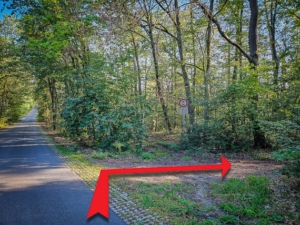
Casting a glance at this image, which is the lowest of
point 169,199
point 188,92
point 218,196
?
point 218,196

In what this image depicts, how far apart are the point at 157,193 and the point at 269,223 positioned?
7.10 ft

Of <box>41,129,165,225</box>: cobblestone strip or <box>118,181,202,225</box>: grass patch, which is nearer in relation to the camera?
<box>41,129,165,225</box>: cobblestone strip

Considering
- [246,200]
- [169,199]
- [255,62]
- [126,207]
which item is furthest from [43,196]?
[255,62]

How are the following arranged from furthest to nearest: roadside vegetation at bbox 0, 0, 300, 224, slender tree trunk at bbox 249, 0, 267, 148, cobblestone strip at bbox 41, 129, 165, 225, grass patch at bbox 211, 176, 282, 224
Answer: slender tree trunk at bbox 249, 0, 267, 148 → roadside vegetation at bbox 0, 0, 300, 224 → grass patch at bbox 211, 176, 282, 224 → cobblestone strip at bbox 41, 129, 165, 225

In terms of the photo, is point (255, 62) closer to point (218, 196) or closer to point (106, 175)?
point (218, 196)

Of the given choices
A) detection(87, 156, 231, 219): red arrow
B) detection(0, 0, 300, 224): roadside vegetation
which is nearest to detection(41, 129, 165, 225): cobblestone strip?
detection(87, 156, 231, 219): red arrow

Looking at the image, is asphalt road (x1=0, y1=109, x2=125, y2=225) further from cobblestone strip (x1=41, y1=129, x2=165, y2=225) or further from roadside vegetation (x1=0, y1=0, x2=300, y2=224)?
roadside vegetation (x1=0, y1=0, x2=300, y2=224)

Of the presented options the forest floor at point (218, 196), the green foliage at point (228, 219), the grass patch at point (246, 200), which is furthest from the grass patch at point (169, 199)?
the grass patch at point (246, 200)

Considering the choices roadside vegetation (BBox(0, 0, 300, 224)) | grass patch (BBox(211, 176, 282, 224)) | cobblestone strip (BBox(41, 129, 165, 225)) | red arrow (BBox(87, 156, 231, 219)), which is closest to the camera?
cobblestone strip (BBox(41, 129, 165, 225))

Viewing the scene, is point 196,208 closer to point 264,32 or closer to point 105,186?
point 105,186

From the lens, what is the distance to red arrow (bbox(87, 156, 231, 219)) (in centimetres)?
378

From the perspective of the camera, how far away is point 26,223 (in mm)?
3256

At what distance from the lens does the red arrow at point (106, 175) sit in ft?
12.4

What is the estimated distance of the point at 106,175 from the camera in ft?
19.5
